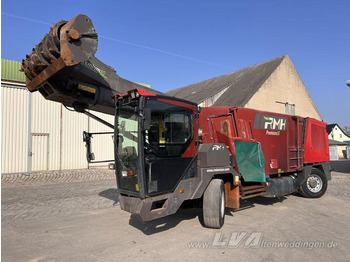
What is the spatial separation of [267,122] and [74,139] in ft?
43.0

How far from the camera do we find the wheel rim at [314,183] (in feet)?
30.9

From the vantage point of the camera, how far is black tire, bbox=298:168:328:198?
9.34 meters

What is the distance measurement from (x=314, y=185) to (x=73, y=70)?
28.7 ft

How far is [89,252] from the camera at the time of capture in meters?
4.70

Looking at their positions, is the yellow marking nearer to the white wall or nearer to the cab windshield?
the cab windshield

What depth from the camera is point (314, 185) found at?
373 inches

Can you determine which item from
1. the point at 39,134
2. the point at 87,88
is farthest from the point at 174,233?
the point at 39,134

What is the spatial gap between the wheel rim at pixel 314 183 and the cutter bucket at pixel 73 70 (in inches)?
283

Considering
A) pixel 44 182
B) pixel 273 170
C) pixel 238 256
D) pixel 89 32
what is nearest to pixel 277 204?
pixel 273 170

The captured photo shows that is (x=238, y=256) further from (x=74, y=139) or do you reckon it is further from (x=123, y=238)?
(x=74, y=139)

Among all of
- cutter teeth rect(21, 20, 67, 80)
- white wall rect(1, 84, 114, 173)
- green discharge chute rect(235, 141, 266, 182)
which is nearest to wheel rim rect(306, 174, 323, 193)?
green discharge chute rect(235, 141, 266, 182)

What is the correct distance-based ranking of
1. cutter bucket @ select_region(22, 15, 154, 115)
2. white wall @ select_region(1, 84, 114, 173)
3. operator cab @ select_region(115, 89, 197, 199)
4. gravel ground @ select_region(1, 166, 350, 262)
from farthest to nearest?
white wall @ select_region(1, 84, 114, 173)
operator cab @ select_region(115, 89, 197, 199)
gravel ground @ select_region(1, 166, 350, 262)
cutter bucket @ select_region(22, 15, 154, 115)

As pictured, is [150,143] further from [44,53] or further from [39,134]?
[39,134]

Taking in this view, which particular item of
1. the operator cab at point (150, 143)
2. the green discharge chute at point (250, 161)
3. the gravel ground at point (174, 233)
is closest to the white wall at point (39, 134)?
the gravel ground at point (174, 233)
